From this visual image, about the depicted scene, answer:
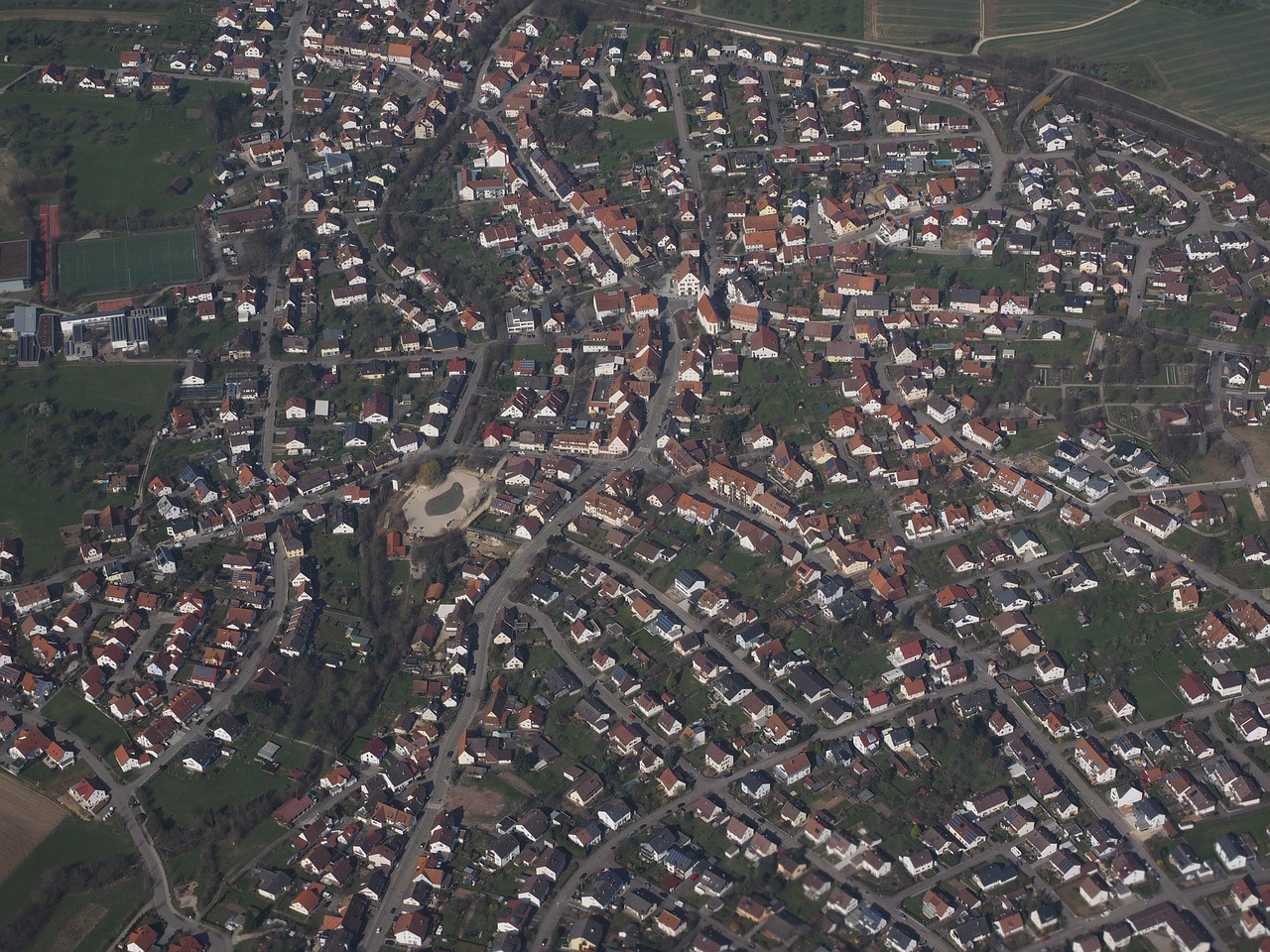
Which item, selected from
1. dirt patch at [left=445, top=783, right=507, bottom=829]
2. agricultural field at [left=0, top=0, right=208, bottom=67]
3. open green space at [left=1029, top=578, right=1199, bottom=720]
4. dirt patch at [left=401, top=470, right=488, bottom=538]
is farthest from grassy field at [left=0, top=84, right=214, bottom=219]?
open green space at [left=1029, top=578, right=1199, bottom=720]

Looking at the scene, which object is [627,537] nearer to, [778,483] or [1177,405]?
[778,483]

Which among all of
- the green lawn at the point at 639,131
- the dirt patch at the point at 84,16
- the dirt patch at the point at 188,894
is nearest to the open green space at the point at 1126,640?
the dirt patch at the point at 188,894

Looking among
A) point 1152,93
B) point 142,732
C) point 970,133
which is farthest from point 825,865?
point 1152,93

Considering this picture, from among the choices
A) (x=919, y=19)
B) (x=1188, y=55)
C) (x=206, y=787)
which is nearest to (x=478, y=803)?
(x=206, y=787)

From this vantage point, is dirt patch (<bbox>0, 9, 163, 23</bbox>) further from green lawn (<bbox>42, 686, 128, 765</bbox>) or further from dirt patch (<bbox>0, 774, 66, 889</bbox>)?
dirt patch (<bbox>0, 774, 66, 889</bbox>)

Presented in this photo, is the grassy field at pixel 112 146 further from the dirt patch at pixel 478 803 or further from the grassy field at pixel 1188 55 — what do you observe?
the grassy field at pixel 1188 55

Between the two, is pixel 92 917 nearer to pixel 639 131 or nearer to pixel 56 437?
pixel 56 437
